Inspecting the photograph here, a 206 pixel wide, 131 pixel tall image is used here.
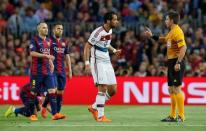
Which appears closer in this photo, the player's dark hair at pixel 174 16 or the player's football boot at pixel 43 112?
the player's dark hair at pixel 174 16

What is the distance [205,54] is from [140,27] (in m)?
2.59

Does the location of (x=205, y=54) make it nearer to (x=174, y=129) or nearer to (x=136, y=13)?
(x=136, y=13)

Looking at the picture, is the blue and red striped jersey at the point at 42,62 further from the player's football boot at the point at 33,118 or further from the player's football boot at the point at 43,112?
the player's football boot at the point at 43,112

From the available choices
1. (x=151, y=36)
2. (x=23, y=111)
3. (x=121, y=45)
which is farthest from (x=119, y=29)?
(x=151, y=36)

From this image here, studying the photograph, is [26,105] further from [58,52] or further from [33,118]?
[58,52]

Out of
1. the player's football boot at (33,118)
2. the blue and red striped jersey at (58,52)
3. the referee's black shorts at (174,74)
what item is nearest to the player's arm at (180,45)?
the referee's black shorts at (174,74)

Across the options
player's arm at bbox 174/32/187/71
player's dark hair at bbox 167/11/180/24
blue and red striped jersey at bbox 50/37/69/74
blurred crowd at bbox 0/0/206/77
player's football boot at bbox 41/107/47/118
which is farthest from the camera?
blurred crowd at bbox 0/0/206/77

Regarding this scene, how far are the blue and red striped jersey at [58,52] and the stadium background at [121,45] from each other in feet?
11.0

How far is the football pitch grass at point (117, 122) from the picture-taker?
15.6 metres

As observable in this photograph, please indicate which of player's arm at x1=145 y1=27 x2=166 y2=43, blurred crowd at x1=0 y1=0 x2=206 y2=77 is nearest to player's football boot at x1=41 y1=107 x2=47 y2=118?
player's arm at x1=145 y1=27 x2=166 y2=43

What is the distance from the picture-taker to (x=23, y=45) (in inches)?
1089

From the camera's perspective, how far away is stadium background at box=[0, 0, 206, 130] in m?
24.8

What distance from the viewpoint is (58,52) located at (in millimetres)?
19219

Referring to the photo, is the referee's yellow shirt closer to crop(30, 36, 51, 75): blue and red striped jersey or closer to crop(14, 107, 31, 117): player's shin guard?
crop(30, 36, 51, 75): blue and red striped jersey
